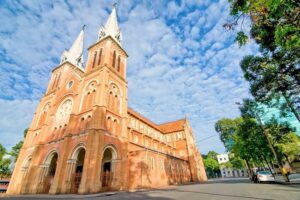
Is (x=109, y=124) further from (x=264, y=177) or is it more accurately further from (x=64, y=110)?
(x=264, y=177)

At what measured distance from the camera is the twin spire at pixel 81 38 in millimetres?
30583

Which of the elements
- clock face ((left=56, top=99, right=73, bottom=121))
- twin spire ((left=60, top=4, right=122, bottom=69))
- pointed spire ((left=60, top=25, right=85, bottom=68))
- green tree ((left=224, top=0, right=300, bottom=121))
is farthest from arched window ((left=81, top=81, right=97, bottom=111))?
green tree ((left=224, top=0, right=300, bottom=121))

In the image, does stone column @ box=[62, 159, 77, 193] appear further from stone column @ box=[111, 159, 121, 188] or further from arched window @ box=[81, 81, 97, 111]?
arched window @ box=[81, 81, 97, 111]

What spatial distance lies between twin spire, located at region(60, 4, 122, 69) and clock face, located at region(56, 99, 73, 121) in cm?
1209

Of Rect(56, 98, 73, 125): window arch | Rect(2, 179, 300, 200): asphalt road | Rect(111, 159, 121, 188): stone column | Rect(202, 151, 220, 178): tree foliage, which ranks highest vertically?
Rect(56, 98, 73, 125): window arch

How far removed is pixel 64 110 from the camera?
2508 centimetres

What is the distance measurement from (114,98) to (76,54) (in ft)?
63.6

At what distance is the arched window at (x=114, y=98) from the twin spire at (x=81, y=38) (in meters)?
10.4

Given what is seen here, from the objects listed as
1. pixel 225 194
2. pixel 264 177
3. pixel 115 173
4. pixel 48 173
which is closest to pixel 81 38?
pixel 48 173

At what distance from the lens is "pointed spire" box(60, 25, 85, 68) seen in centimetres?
3431

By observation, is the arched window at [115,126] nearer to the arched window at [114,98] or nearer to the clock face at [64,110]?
the arched window at [114,98]

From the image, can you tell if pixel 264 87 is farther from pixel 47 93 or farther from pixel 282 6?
pixel 47 93

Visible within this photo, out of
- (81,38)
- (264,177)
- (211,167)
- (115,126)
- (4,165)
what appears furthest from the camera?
(211,167)

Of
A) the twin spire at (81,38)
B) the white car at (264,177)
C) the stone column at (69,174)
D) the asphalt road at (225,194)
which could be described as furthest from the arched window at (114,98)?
the white car at (264,177)
